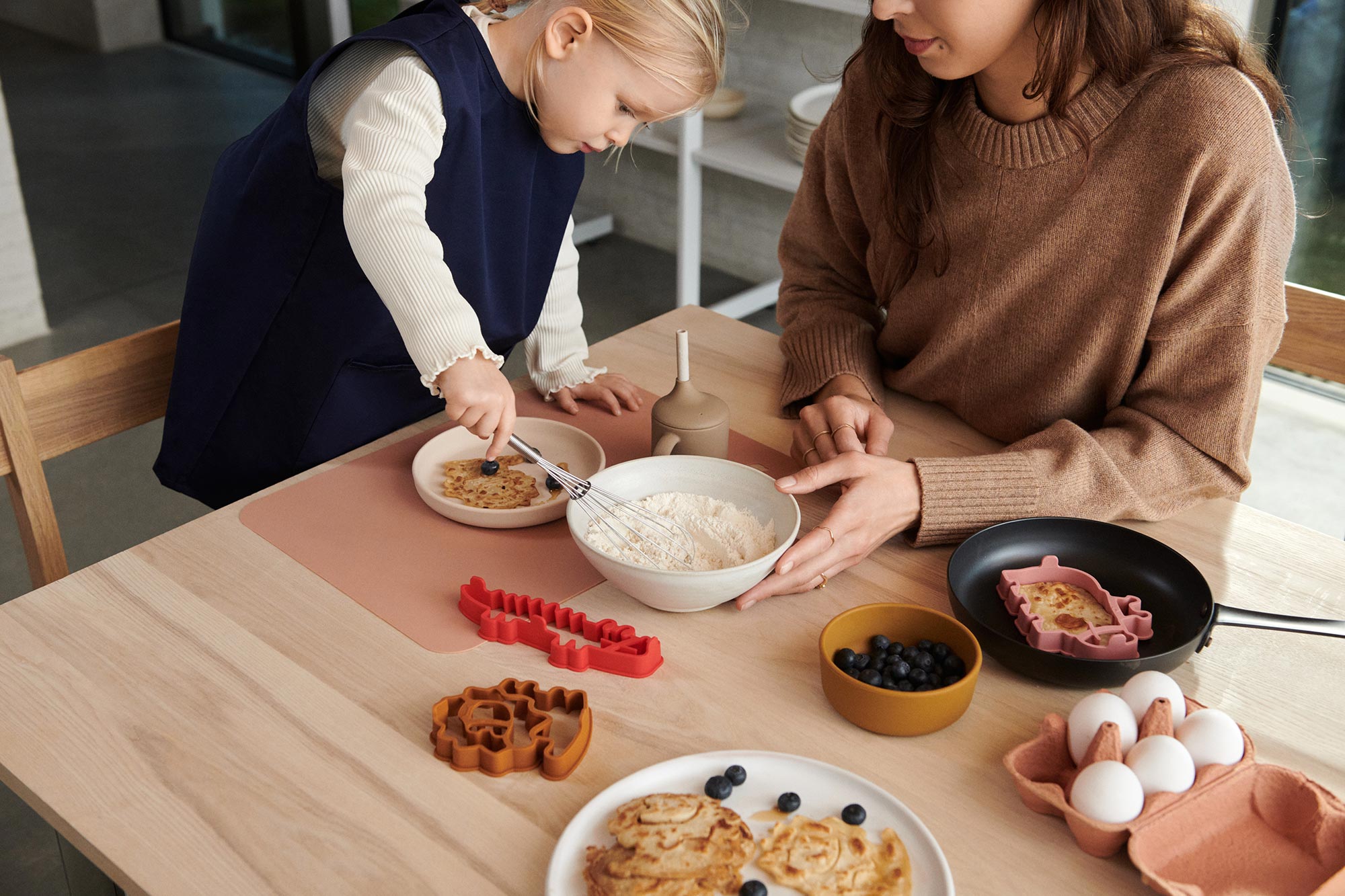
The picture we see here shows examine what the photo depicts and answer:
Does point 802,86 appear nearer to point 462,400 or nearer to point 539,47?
point 539,47

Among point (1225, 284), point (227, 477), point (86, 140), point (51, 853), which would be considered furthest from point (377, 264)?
point (86, 140)

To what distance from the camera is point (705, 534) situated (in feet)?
3.64

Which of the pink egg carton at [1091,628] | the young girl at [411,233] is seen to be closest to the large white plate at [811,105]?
the young girl at [411,233]

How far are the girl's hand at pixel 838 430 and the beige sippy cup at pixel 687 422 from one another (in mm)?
122

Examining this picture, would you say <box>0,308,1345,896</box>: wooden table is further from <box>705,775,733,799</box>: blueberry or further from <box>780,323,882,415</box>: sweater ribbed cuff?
<box>780,323,882,415</box>: sweater ribbed cuff

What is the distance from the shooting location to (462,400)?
109 centimetres

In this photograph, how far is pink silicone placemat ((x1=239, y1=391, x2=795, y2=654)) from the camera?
1059 millimetres

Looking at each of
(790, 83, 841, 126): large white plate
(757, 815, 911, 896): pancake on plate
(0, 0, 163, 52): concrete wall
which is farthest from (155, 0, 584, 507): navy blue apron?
(0, 0, 163, 52): concrete wall

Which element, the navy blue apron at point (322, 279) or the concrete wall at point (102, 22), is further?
the concrete wall at point (102, 22)

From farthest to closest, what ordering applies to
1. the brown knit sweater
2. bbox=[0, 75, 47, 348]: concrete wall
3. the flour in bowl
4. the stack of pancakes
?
bbox=[0, 75, 47, 348]: concrete wall
the brown knit sweater
the flour in bowl
the stack of pancakes

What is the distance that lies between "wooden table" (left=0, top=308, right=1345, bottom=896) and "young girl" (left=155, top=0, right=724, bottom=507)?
270 mm

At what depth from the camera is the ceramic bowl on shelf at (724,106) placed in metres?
3.41

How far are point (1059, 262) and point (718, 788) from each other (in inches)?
30.7

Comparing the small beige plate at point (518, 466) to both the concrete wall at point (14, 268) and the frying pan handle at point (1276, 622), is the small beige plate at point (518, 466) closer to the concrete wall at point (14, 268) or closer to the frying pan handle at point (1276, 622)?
the frying pan handle at point (1276, 622)
